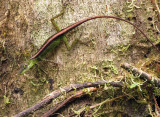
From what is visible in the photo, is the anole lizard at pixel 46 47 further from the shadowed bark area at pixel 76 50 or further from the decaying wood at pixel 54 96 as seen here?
the decaying wood at pixel 54 96

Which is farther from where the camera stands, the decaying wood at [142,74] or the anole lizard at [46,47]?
the anole lizard at [46,47]

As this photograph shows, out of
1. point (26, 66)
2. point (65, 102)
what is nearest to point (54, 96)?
point (65, 102)

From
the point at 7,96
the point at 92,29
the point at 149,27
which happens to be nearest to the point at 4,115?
the point at 7,96

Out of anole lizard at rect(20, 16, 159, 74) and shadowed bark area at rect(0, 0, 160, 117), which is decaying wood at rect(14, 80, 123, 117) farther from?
anole lizard at rect(20, 16, 159, 74)

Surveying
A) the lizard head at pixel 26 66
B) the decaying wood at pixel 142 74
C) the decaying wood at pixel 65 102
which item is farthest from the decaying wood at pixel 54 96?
the lizard head at pixel 26 66

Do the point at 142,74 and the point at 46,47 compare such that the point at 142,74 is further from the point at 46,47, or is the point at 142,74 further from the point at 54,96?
the point at 46,47

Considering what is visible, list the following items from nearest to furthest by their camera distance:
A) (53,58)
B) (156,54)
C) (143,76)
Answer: (143,76)
(156,54)
(53,58)

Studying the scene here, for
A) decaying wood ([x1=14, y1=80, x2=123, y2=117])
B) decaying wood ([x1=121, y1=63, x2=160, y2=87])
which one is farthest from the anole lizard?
decaying wood ([x1=121, y1=63, x2=160, y2=87])

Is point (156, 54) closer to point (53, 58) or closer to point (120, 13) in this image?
point (120, 13)
